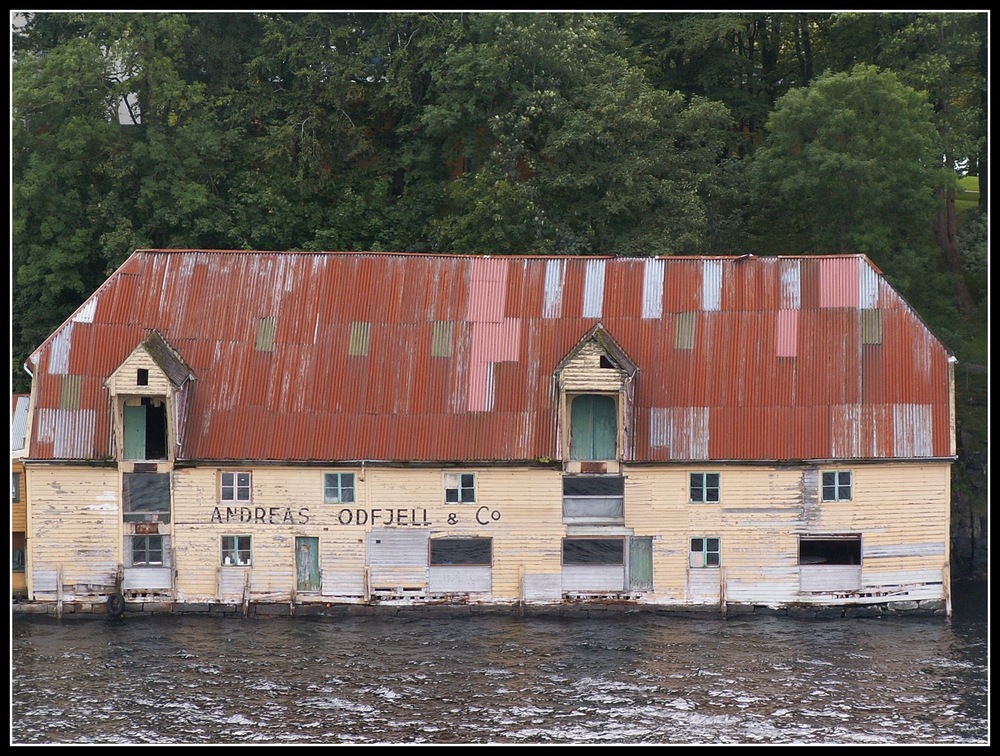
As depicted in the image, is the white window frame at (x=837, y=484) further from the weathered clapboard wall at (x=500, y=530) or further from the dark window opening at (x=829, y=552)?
the dark window opening at (x=829, y=552)

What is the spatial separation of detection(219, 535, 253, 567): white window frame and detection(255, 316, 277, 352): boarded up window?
7277 mm

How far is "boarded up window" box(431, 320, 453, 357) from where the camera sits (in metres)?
61.5

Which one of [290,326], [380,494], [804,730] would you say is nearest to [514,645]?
[380,494]

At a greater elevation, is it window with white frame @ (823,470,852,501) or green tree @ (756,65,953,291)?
green tree @ (756,65,953,291)

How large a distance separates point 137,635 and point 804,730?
23659 millimetres

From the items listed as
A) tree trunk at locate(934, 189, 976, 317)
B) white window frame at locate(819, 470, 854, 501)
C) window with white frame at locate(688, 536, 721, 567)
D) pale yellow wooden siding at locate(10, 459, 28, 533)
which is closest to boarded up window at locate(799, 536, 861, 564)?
white window frame at locate(819, 470, 854, 501)

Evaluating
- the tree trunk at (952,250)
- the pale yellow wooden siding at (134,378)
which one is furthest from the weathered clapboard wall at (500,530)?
the tree trunk at (952,250)

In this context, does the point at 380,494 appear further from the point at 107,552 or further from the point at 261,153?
the point at 261,153

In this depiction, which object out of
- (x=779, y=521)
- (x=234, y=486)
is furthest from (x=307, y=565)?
(x=779, y=521)

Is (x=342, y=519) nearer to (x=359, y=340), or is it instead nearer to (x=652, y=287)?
(x=359, y=340)

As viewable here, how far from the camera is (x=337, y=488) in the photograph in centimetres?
5938

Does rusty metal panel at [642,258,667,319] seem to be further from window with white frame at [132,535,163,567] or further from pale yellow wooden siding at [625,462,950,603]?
window with white frame at [132,535,163,567]

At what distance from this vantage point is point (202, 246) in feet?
255

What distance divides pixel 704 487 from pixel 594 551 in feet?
15.1
